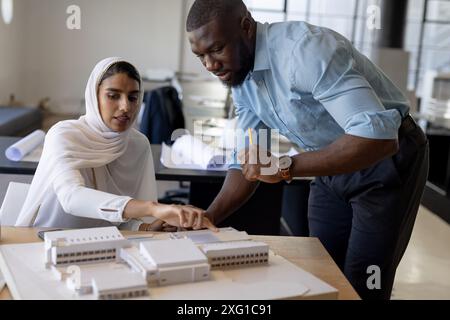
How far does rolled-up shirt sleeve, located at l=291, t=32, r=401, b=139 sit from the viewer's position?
1.38 metres

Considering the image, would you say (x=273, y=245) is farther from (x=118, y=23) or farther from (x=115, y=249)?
(x=118, y=23)

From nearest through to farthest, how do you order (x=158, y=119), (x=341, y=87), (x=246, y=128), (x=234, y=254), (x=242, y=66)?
(x=234, y=254), (x=341, y=87), (x=242, y=66), (x=246, y=128), (x=158, y=119)

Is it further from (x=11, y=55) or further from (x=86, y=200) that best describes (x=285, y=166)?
(x=11, y=55)

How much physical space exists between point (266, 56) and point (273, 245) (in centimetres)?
49

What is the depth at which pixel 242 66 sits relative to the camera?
5.03ft

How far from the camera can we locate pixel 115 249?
1.18m

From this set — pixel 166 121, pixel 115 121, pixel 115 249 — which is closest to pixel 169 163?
pixel 115 121

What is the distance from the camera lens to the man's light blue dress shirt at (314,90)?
1389 millimetres

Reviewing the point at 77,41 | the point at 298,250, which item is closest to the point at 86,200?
the point at 298,250

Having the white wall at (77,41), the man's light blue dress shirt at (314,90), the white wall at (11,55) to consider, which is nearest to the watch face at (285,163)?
the man's light blue dress shirt at (314,90)

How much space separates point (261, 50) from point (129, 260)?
689mm

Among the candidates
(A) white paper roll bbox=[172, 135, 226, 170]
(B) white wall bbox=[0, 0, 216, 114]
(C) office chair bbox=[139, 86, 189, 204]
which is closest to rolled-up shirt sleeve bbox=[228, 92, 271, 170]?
(A) white paper roll bbox=[172, 135, 226, 170]

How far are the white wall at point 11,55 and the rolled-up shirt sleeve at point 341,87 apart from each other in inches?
260

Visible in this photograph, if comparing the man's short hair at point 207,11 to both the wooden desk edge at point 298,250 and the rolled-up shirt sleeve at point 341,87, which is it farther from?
the wooden desk edge at point 298,250
